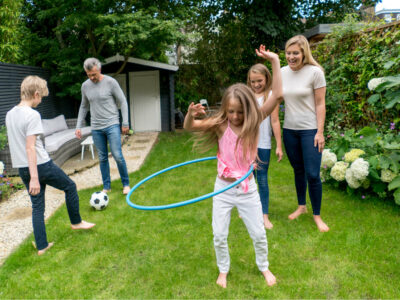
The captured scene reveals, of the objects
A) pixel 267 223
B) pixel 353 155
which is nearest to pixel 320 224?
pixel 267 223

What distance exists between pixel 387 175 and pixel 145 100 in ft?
30.1

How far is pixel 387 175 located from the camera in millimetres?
3590

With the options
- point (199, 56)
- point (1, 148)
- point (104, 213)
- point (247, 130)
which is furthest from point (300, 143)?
point (199, 56)

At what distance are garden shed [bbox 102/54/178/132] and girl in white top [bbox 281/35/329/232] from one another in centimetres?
852

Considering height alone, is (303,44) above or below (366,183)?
above

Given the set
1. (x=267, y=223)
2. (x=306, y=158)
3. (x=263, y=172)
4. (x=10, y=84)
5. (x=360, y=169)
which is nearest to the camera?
(x=306, y=158)

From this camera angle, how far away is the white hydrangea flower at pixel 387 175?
3.57 m

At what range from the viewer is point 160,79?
11.2m

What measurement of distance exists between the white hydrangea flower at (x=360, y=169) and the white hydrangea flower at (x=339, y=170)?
205 mm

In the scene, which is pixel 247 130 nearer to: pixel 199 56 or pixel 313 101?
pixel 313 101

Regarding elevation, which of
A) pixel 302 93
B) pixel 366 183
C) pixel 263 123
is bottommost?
pixel 366 183

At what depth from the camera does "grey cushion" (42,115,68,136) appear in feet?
24.0

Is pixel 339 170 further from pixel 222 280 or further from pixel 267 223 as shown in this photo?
pixel 222 280

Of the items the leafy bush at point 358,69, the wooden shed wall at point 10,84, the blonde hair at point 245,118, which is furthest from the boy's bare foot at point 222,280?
the wooden shed wall at point 10,84
